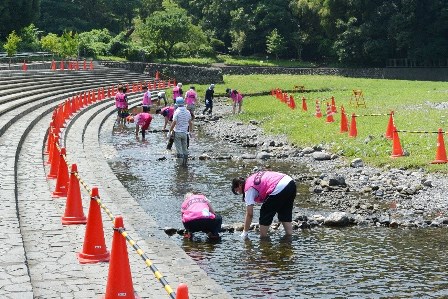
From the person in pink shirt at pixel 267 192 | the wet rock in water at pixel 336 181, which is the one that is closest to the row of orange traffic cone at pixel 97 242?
the person in pink shirt at pixel 267 192

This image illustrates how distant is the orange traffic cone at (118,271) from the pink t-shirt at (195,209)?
452 cm

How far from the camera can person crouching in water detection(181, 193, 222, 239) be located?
12.0m

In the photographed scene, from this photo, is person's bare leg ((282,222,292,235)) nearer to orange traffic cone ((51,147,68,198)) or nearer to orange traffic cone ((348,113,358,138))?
orange traffic cone ((51,147,68,198))

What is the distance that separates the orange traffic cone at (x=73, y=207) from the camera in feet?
36.8

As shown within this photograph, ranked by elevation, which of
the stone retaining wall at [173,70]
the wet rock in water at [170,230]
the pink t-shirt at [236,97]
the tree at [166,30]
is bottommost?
the wet rock in water at [170,230]

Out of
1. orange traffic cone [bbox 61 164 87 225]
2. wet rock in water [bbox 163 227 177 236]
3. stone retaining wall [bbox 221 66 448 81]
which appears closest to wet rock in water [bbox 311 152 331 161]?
wet rock in water [bbox 163 227 177 236]

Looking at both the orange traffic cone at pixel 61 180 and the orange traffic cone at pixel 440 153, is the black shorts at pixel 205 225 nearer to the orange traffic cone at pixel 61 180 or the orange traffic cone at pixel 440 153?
the orange traffic cone at pixel 61 180

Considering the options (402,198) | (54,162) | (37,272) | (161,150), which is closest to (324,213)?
(402,198)

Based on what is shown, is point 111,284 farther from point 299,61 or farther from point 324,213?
point 299,61

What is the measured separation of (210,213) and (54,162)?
178 inches

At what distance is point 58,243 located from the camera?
33.0 ft

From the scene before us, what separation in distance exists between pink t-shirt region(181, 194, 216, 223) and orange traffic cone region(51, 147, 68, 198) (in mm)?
2306

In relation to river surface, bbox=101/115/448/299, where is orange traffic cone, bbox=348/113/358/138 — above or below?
above

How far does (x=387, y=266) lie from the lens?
1055cm
